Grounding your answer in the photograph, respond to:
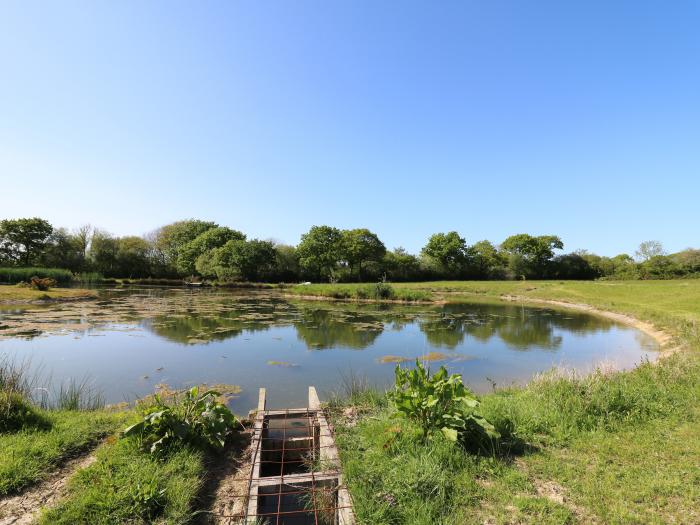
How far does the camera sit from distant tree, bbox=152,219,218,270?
59.7m

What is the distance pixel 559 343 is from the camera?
14.7 metres

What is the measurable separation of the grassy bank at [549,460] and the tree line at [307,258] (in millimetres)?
44337

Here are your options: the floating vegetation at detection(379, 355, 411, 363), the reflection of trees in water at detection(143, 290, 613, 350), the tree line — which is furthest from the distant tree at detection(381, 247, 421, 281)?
the floating vegetation at detection(379, 355, 411, 363)

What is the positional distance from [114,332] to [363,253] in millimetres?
39633

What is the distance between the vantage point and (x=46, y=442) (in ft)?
14.7

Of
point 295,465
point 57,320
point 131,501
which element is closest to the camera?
point 131,501

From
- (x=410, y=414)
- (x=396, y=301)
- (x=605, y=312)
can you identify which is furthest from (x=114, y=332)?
(x=605, y=312)

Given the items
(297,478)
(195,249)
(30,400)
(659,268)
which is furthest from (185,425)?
(659,268)

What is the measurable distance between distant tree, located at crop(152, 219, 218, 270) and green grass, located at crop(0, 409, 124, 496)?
56.9 m

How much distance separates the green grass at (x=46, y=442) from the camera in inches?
150

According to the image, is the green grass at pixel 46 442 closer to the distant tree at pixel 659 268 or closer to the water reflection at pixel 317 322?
the water reflection at pixel 317 322

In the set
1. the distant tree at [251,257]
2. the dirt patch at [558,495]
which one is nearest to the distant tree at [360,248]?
the distant tree at [251,257]

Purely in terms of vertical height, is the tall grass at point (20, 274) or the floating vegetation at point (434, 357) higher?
the tall grass at point (20, 274)

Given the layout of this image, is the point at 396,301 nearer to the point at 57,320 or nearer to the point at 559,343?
the point at 559,343
